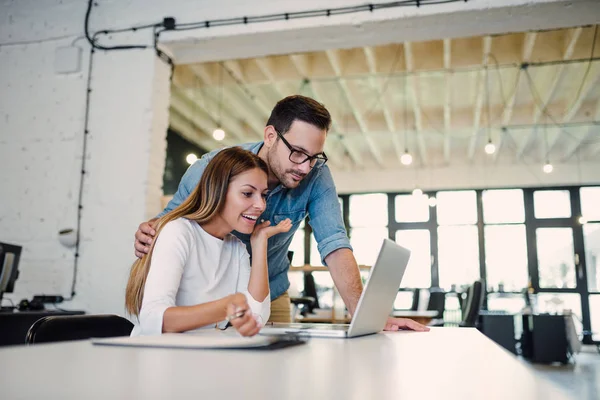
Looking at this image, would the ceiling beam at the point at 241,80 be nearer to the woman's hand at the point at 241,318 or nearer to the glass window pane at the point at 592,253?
the woman's hand at the point at 241,318

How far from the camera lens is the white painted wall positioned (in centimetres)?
346

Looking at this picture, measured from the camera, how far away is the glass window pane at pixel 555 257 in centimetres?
1012

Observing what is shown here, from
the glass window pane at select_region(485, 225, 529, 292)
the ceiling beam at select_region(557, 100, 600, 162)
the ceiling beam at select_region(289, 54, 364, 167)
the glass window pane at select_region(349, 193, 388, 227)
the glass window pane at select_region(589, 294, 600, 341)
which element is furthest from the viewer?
the glass window pane at select_region(349, 193, 388, 227)

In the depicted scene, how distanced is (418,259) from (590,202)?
3.44m

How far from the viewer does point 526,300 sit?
31.4 ft

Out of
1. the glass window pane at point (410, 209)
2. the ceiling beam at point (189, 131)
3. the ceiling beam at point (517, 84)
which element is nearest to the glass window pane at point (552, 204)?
the ceiling beam at point (517, 84)

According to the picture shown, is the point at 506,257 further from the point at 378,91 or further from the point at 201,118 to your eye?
the point at 201,118

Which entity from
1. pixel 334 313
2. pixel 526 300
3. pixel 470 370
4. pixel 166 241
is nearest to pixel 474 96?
pixel 334 313

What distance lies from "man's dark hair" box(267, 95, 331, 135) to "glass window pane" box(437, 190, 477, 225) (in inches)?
371

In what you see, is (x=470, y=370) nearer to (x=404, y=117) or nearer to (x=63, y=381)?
(x=63, y=381)

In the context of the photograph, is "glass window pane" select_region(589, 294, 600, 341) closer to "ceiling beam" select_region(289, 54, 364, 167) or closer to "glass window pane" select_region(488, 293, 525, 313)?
"glass window pane" select_region(488, 293, 525, 313)

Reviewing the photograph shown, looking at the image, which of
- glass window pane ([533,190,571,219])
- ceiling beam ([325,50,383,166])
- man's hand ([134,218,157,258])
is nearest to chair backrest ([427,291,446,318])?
ceiling beam ([325,50,383,166])

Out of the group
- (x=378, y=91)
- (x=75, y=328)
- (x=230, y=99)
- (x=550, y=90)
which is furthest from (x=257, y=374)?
(x=550, y=90)

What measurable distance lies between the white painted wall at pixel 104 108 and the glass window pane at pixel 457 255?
7.62 m
